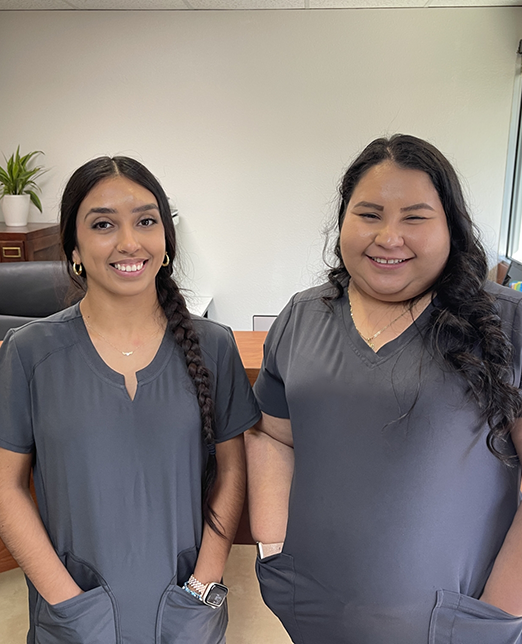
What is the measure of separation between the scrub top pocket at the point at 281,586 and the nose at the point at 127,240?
67 cm

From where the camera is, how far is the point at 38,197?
4.83m

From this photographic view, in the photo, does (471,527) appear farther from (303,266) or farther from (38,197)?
(38,197)

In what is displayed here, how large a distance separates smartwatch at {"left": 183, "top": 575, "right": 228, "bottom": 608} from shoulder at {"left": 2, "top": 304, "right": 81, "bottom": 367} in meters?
0.54

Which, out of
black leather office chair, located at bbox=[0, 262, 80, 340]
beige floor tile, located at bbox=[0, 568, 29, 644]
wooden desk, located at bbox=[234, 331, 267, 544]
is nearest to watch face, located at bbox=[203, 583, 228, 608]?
wooden desk, located at bbox=[234, 331, 267, 544]

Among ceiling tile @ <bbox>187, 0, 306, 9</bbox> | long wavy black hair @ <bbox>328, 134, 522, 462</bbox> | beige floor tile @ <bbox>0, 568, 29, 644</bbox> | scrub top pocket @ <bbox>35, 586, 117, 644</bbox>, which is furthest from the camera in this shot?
ceiling tile @ <bbox>187, 0, 306, 9</bbox>

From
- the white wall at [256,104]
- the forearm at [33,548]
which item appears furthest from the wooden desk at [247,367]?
the white wall at [256,104]

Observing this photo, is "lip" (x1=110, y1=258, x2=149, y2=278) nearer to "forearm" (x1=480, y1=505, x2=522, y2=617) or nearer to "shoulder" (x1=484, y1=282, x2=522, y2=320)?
"shoulder" (x1=484, y1=282, x2=522, y2=320)

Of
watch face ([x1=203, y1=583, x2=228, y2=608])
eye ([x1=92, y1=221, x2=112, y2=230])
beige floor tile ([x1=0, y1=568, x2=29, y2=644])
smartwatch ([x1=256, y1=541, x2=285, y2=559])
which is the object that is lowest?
beige floor tile ([x1=0, y1=568, x2=29, y2=644])

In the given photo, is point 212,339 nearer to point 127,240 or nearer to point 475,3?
point 127,240

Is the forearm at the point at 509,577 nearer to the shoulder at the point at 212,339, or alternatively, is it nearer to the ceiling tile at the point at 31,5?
the shoulder at the point at 212,339

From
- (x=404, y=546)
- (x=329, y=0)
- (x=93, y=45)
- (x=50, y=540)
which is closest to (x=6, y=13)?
(x=93, y=45)

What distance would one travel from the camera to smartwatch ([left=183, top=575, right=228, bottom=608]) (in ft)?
3.81

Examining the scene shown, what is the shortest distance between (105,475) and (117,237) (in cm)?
46

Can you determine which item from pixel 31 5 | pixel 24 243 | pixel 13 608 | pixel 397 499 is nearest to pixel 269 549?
pixel 397 499
